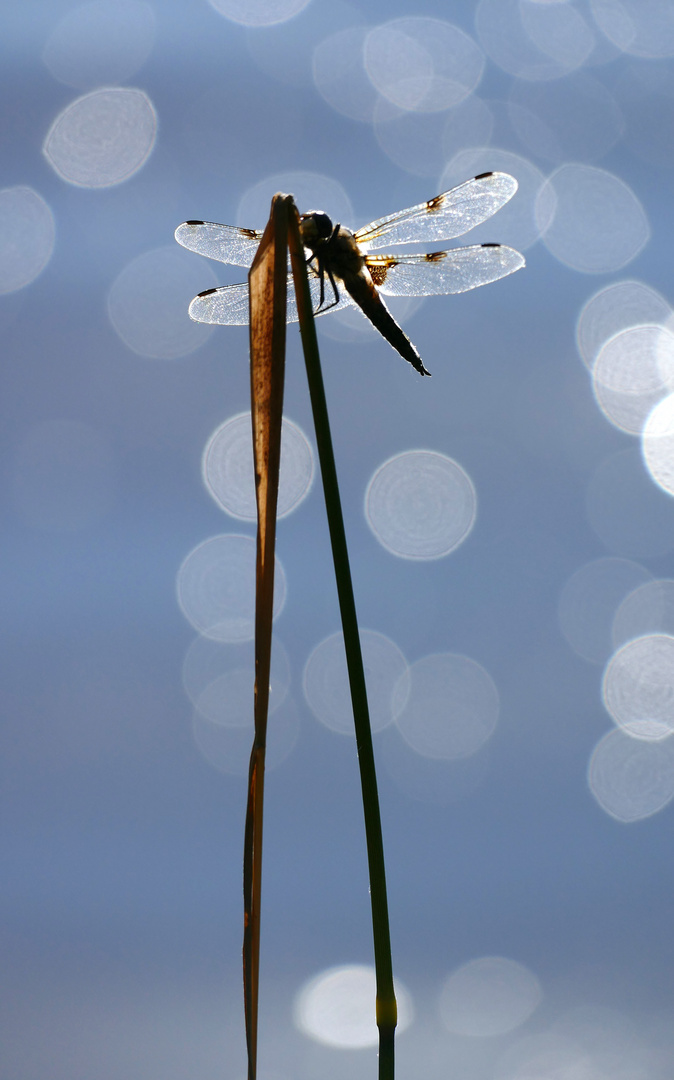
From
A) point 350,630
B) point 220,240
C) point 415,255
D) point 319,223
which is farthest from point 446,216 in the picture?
point 350,630

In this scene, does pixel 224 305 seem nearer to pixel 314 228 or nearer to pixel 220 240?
pixel 220 240

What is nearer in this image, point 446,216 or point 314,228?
point 314,228

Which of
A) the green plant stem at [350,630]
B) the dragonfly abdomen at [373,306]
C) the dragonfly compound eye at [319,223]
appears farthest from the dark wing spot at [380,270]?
the green plant stem at [350,630]

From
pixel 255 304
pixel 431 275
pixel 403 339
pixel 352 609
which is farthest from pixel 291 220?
pixel 431 275

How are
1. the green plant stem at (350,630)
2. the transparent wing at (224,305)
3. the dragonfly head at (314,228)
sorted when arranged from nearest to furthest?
the green plant stem at (350,630)
the dragonfly head at (314,228)
the transparent wing at (224,305)

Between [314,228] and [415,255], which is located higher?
[415,255]

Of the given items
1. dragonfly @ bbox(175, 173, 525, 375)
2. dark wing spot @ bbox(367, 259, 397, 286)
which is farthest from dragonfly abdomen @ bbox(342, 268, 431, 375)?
dark wing spot @ bbox(367, 259, 397, 286)

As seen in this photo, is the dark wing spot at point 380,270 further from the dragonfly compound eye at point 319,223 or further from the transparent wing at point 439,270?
the dragonfly compound eye at point 319,223
